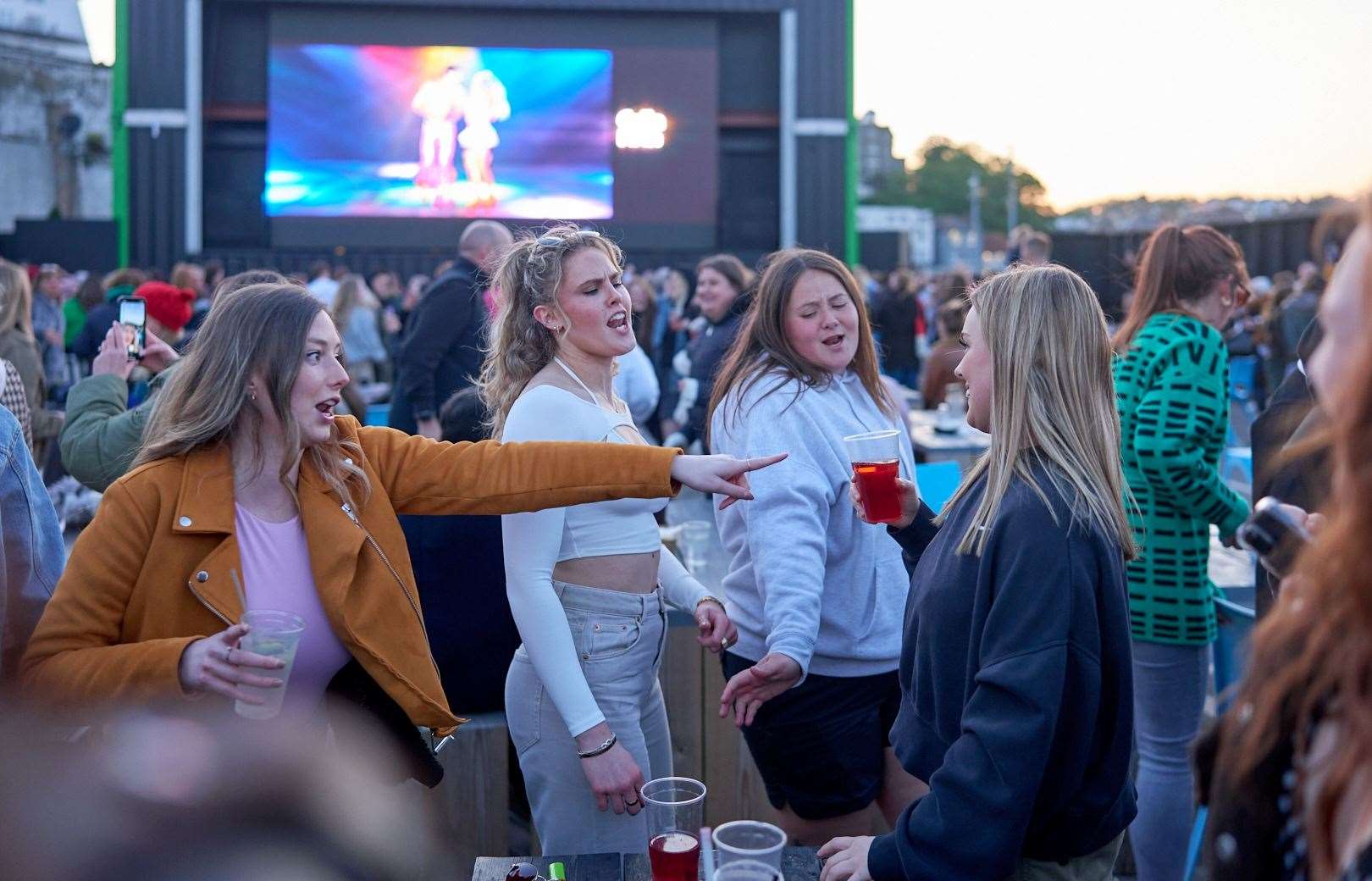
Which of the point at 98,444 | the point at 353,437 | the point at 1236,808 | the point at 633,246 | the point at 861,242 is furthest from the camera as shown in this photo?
the point at 861,242

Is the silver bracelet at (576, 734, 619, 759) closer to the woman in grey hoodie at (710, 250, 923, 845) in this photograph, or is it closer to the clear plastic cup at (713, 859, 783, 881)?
Answer: the woman in grey hoodie at (710, 250, 923, 845)

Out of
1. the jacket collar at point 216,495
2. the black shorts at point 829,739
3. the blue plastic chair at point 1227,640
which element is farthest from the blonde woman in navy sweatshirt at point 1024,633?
the blue plastic chair at point 1227,640

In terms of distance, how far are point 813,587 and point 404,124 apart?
14.8m

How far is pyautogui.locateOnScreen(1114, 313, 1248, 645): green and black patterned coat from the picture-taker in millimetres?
2973

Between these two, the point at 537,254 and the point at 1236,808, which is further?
the point at 537,254

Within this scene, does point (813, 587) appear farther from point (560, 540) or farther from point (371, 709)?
point (371, 709)

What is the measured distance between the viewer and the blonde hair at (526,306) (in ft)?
7.91

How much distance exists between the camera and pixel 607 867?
1753 mm

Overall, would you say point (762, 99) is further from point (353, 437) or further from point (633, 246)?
point (353, 437)

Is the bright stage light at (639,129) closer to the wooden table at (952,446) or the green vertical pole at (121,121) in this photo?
the green vertical pole at (121,121)

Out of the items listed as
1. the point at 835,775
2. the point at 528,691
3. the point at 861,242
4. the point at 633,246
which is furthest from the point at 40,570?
the point at 861,242

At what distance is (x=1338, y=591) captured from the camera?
94 cm

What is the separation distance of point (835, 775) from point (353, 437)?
1.15 m

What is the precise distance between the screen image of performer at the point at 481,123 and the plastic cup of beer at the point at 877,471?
47.9 feet
